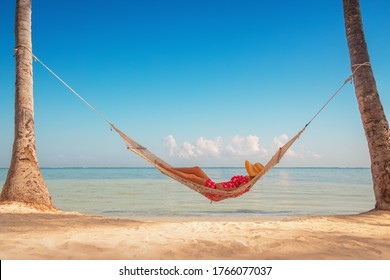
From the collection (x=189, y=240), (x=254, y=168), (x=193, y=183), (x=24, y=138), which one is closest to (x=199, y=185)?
(x=193, y=183)

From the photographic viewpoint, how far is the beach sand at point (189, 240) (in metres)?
2.52

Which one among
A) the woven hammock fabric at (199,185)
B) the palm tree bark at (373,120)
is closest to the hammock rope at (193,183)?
the woven hammock fabric at (199,185)

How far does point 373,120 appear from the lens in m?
4.80

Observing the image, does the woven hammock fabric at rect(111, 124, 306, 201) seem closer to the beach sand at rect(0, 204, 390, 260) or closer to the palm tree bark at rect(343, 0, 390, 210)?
the beach sand at rect(0, 204, 390, 260)

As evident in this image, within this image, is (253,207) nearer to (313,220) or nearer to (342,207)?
(342,207)

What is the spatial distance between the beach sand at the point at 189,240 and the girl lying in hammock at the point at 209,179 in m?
0.44

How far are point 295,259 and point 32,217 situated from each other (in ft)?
10.6

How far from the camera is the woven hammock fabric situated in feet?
12.6

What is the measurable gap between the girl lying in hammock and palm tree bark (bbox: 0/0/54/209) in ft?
7.27

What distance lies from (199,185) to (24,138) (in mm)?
2912

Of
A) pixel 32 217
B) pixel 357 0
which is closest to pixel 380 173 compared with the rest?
pixel 357 0

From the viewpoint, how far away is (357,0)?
5203mm
